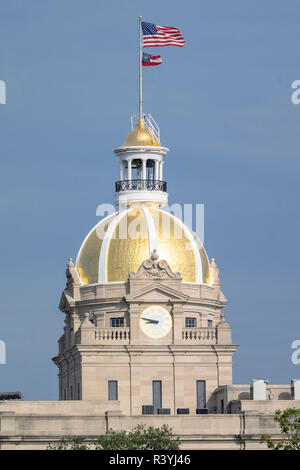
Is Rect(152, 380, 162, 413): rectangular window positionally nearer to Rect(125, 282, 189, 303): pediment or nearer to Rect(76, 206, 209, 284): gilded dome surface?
Rect(125, 282, 189, 303): pediment

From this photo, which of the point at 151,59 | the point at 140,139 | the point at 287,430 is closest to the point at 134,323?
the point at 140,139

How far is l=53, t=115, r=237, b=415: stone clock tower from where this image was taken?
167m

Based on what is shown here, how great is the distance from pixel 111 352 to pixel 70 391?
6636 millimetres

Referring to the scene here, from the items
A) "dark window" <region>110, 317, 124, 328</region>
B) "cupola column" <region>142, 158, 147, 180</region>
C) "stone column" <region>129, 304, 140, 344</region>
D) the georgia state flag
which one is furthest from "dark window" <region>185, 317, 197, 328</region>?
the georgia state flag

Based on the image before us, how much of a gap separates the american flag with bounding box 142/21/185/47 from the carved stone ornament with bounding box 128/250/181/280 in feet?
56.7

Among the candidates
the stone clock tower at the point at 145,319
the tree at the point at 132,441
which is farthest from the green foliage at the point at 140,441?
the stone clock tower at the point at 145,319

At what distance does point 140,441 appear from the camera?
146 m

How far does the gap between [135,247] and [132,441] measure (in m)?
27.9

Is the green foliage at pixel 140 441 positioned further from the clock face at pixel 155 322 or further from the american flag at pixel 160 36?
the american flag at pixel 160 36

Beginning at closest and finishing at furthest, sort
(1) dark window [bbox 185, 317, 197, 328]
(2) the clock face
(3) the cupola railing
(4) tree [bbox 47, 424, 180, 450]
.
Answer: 1. (4) tree [bbox 47, 424, 180, 450]
2. (2) the clock face
3. (1) dark window [bbox 185, 317, 197, 328]
4. (3) the cupola railing

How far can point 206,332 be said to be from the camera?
169250 millimetres

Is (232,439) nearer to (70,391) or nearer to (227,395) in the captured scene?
(227,395)

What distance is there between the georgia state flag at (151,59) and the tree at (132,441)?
3519 cm
